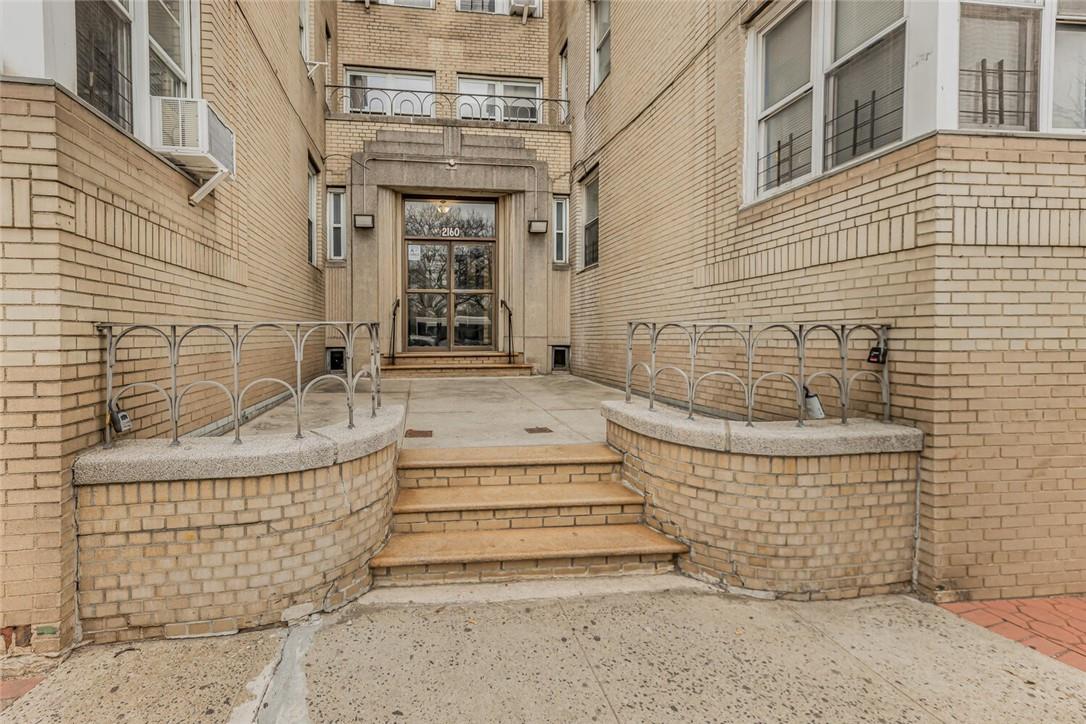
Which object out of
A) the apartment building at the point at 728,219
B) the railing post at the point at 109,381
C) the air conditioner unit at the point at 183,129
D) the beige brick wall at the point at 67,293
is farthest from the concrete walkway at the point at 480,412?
the air conditioner unit at the point at 183,129

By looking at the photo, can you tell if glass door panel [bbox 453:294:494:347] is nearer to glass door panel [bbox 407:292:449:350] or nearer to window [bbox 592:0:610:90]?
glass door panel [bbox 407:292:449:350]

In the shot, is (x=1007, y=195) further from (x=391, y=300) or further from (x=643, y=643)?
(x=391, y=300)

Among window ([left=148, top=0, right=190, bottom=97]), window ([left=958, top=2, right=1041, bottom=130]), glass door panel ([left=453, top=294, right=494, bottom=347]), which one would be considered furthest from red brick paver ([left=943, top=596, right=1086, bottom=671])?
glass door panel ([left=453, top=294, right=494, bottom=347])

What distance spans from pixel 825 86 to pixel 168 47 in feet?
17.0

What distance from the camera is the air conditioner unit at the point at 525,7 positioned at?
37.9 feet

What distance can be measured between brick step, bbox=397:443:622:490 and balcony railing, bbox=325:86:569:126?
877 centimetres

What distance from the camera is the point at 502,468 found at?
393cm

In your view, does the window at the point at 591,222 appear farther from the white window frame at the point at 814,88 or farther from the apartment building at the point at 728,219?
the white window frame at the point at 814,88

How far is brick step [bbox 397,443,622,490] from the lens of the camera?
153 inches

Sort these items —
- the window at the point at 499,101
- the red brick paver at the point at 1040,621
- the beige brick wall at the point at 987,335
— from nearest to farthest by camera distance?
the red brick paver at the point at 1040,621 < the beige brick wall at the point at 987,335 < the window at the point at 499,101

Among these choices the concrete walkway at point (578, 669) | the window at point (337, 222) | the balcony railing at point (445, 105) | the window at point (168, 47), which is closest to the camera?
the concrete walkway at point (578, 669)

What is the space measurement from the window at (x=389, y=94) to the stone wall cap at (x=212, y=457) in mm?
10015

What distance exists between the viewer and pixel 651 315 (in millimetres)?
6934

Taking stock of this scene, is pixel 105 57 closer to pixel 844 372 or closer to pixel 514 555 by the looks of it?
pixel 514 555
